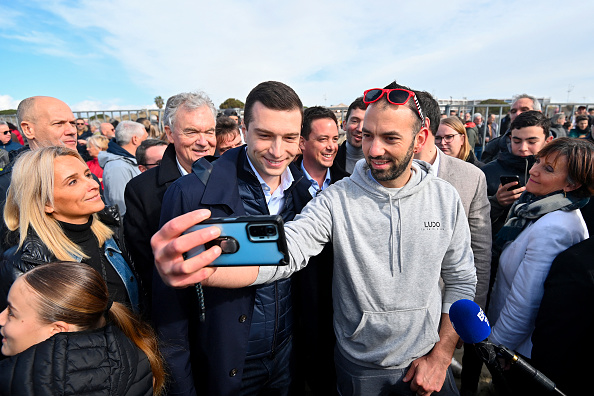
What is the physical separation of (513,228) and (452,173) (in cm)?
64

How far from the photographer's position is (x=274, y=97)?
197cm

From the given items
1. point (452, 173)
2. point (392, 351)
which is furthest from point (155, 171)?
point (452, 173)

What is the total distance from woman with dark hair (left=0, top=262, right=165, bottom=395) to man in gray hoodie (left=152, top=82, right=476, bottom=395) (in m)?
1.02

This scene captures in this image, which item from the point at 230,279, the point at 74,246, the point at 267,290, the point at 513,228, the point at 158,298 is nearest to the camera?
the point at 230,279

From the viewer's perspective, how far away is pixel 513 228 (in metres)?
2.53

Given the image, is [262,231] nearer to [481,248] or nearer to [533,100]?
[481,248]

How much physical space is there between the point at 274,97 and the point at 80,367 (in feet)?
5.66

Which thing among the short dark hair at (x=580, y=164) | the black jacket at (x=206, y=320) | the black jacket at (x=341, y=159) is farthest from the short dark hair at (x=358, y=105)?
the black jacket at (x=206, y=320)

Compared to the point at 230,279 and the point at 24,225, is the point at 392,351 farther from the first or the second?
the point at 24,225

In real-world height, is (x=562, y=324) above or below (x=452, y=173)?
below

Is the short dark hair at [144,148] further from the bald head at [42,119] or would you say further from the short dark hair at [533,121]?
the short dark hair at [533,121]

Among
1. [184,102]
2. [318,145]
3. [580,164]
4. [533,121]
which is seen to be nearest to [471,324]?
[580,164]

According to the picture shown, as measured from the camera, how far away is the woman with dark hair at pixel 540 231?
2121 mm

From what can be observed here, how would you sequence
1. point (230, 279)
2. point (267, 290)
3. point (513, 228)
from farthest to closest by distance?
point (513, 228) < point (267, 290) < point (230, 279)
